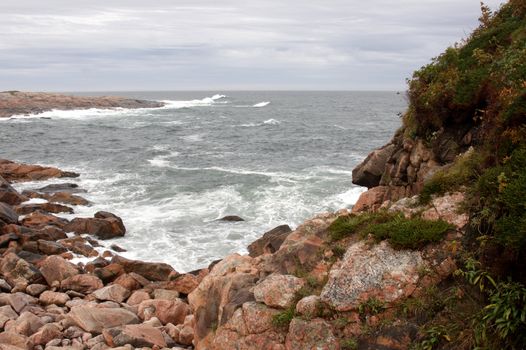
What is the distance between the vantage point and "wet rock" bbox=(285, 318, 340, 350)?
336 inches

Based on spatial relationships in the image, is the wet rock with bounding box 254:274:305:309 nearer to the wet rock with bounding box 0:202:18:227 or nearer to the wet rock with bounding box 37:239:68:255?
the wet rock with bounding box 37:239:68:255

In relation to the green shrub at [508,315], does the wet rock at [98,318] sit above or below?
below

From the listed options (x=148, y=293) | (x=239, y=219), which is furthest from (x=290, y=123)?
(x=148, y=293)

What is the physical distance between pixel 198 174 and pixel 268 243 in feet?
65.6

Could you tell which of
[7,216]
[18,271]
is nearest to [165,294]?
[18,271]

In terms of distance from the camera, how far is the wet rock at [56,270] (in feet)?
57.9

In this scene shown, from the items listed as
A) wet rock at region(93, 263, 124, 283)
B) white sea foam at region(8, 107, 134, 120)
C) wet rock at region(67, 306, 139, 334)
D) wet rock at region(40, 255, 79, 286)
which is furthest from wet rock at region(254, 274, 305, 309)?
white sea foam at region(8, 107, 134, 120)

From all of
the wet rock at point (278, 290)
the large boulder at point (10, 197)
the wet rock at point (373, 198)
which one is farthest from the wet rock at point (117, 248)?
the wet rock at point (278, 290)

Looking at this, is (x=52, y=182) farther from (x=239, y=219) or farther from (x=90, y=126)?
(x=90, y=126)

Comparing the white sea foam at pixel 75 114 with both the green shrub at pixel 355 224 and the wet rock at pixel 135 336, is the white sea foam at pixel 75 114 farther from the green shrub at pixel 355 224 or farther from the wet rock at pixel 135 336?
the green shrub at pixel 355 224

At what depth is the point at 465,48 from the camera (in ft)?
50.2

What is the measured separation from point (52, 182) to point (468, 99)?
27929 millimetres

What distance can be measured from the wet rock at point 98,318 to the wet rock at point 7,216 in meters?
10.4

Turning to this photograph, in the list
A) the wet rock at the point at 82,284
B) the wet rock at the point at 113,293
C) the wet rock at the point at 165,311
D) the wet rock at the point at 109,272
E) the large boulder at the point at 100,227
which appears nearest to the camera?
the wet rock at the point at 165,311
